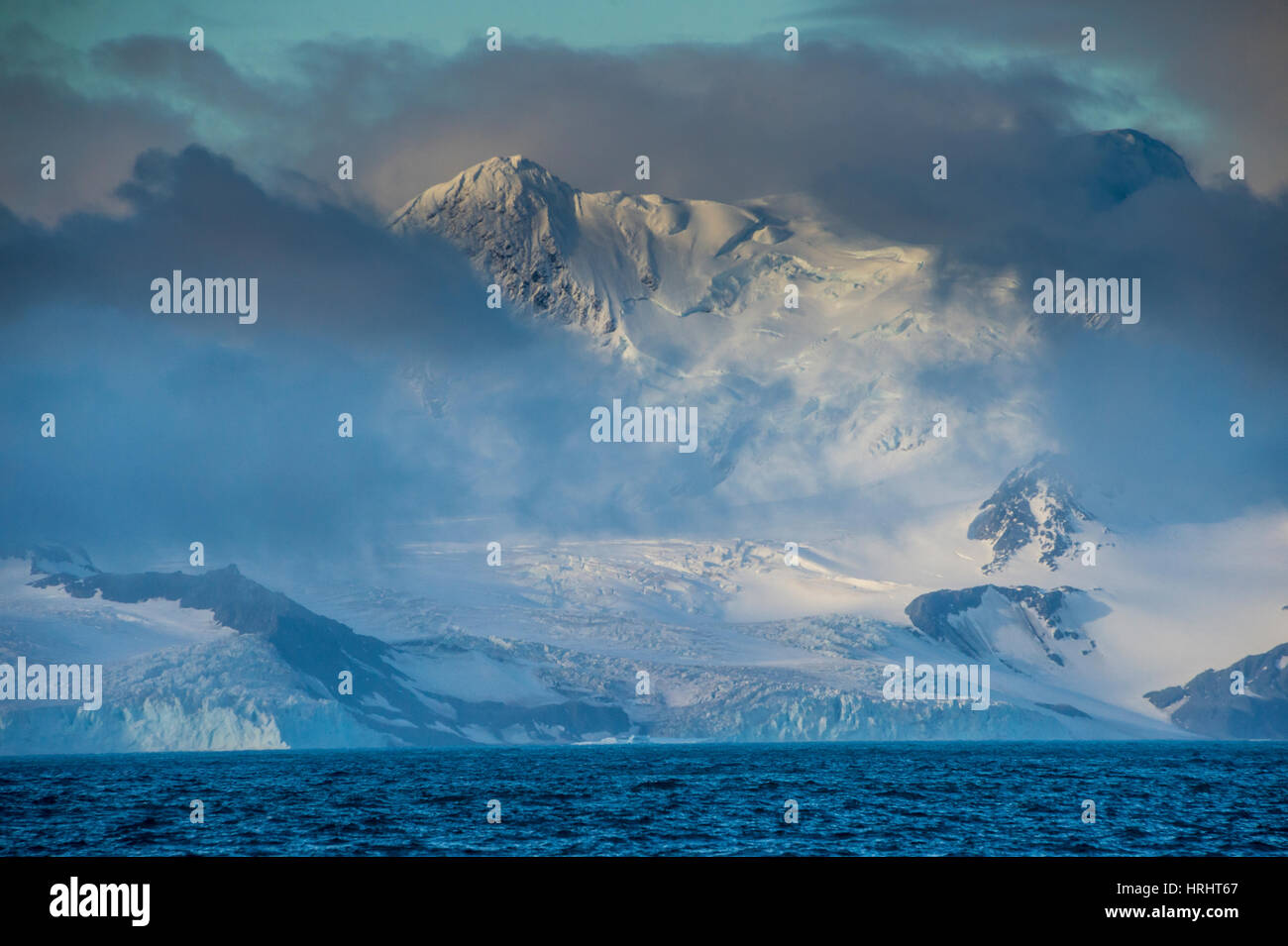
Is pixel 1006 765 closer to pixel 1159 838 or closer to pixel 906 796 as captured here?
pixel 906 796
